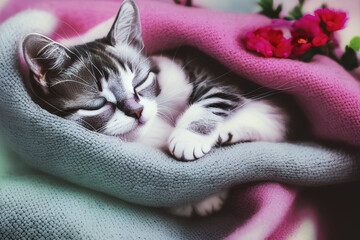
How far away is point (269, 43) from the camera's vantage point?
0.56 meters

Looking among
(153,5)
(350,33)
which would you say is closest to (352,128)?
(350,33)

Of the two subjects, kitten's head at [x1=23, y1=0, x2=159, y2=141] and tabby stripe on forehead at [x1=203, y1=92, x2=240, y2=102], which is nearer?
kitten's head at [x1=23, y1=0, x2=159, y2=141]

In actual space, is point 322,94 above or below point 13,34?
below

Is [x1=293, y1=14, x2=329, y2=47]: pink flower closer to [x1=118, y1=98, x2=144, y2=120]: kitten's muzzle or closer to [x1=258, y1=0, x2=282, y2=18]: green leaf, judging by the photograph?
[x1=258, y1=0, x2=282, y2=18]: green leaf

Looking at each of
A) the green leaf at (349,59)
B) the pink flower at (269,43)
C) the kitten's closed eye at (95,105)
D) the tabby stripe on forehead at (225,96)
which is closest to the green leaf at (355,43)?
the green leaf at (349,59)

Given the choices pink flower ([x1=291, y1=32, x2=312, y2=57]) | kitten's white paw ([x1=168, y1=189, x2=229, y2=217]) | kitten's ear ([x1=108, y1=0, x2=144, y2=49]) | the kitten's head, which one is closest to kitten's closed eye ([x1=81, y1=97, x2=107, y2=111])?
the kitten's head

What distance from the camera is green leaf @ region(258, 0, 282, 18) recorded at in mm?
633

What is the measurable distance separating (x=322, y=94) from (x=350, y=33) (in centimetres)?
18

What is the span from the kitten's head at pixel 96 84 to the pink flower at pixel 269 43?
8.3 inches

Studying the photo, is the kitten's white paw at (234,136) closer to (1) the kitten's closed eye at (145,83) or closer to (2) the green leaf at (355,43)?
(1) the kitten's closed eye at (145,83)

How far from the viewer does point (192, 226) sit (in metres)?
0.53

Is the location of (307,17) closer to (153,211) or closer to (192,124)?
(192,124)

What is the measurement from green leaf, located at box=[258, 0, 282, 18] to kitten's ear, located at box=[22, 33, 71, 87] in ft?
1.33

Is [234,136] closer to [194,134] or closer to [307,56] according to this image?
[194,134]
